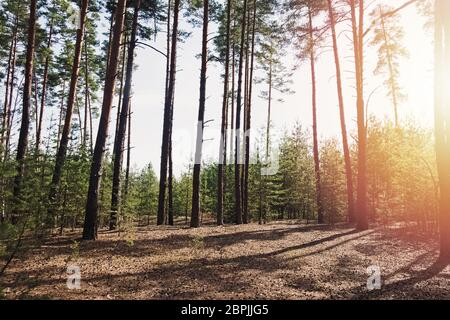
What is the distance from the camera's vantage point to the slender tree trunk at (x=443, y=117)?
9.81 m

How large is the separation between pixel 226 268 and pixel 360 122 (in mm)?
10300

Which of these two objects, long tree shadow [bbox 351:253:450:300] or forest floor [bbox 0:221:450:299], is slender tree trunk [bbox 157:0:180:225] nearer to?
forest floor [bbox 0:221:450:299]

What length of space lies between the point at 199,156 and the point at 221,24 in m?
12.4

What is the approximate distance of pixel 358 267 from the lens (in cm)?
912

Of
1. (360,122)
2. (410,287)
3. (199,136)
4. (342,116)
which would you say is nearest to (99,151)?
(199,136)

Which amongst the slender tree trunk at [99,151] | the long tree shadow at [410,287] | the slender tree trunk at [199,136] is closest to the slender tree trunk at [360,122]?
the long tree shadow at [410,287]

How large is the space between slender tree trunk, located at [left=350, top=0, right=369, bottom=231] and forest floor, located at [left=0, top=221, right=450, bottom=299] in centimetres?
259

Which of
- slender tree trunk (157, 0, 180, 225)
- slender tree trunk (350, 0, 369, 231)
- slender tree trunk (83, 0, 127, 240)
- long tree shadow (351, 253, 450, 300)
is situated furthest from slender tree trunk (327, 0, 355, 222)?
slender tree trunk (83, 0, 127, 240)

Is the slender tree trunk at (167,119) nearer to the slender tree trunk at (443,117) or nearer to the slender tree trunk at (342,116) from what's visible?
the slender tree trunk at (342,116)

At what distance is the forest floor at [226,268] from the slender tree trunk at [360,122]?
2.59m

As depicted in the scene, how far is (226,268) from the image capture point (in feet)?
28.1

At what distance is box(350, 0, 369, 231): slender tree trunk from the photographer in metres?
15.5
